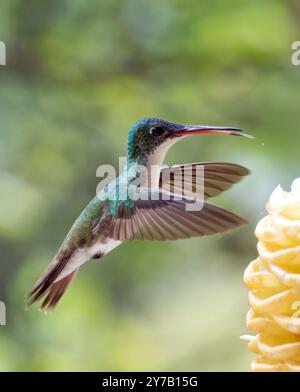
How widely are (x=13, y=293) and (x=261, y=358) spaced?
142 centimetres

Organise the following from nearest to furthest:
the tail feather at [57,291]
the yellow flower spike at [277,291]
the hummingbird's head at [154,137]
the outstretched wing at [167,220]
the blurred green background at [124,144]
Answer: the yellow flower spike at [277,291]
the outstretched wing at [167,220]
the hummingbird's head at [154,137]
the tail feather at [57,291]
the blurred green background at [124,144]

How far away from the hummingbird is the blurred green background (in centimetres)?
88

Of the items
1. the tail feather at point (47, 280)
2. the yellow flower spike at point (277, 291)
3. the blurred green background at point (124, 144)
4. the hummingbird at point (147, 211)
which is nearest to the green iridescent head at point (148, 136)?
the hummingbird at point (147, 211)

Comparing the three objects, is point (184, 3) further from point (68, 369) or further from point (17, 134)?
point (68, 369)

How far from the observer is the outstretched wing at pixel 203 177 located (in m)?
0.98

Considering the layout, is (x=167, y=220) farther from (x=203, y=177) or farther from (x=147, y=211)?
(x=203, y=177)

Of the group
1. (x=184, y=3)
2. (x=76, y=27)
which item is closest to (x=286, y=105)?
(x=184, y=3)

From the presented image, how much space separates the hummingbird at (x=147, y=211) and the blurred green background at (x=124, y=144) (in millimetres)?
878

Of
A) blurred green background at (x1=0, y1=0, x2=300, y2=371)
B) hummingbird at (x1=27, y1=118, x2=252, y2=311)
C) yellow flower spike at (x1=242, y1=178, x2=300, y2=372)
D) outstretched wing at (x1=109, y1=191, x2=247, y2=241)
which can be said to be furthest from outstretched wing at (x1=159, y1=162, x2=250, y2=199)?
blurred green background at (x1=0, y1=0, x2=300, y2=371)

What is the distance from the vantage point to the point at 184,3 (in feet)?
6.88

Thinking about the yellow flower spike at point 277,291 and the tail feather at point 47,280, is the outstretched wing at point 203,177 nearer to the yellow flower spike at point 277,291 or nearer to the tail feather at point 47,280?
the tail feather at point 47,280

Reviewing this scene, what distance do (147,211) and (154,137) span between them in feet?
0.39

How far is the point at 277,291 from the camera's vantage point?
0.64m
